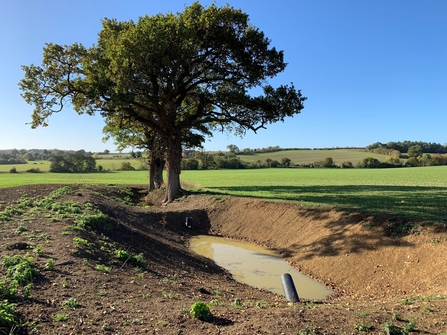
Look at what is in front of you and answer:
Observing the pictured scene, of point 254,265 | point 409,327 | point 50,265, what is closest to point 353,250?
point 254,265

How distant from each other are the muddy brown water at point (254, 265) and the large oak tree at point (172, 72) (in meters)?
9.56

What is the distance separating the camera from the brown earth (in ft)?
16.6

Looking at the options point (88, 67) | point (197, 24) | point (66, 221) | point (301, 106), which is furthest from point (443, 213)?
point (88, 67)

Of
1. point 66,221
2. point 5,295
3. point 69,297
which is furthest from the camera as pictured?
point 66,221

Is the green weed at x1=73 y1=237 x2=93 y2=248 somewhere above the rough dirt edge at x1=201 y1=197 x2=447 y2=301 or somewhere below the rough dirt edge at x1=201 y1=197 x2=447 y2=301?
above

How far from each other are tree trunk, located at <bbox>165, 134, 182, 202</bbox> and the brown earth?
20.6 ft

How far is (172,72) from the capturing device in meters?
20.8

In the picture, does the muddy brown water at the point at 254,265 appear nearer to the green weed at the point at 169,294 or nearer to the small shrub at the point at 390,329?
the green weed at the point at 169,294

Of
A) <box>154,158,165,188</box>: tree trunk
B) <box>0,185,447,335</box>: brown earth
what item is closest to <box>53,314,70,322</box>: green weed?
<box>0,185,447,335</box>: brown earth

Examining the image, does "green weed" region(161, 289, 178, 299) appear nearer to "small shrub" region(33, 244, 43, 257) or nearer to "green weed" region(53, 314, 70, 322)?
"green weed" region(53, 314, 70, 322)

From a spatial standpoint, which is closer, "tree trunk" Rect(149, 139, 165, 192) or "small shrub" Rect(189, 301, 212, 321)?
"small shrub" Rect(189, 301, 212, 321)

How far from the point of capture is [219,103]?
23.6 m

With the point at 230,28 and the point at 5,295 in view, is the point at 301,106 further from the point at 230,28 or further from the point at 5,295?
the point at 5,295

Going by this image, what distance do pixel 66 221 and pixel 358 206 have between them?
1329 cm
